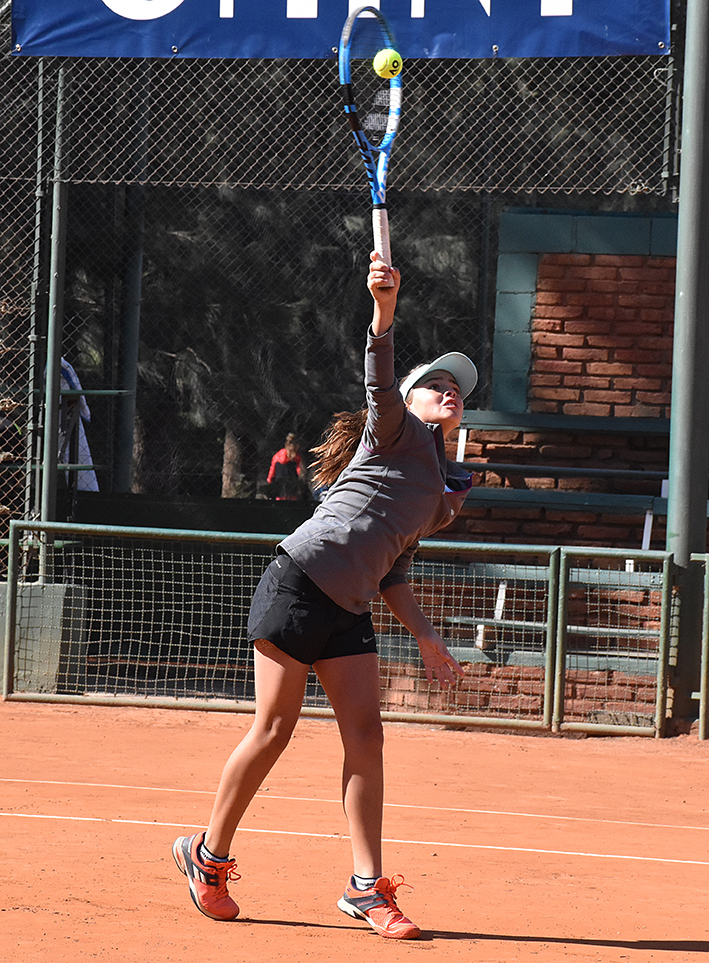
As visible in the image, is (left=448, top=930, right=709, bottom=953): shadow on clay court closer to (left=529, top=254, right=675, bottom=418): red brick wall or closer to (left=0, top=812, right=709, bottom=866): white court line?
(left=0, top=812, right=709, bottom=866): white court line

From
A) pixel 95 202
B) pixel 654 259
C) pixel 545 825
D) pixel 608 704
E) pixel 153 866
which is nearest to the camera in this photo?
pixel 153 866

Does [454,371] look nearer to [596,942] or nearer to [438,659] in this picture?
[438,659]

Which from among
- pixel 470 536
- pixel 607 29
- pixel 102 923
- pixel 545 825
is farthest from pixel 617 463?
pixel 102 923

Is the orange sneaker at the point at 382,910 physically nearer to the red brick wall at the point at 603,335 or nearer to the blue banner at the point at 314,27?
the red brick wall at the point at 603,335

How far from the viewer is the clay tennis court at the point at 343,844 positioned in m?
4.01

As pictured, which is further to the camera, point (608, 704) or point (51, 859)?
point (608, 704)

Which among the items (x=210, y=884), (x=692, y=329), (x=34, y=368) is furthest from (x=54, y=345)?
(x=210, y=884)

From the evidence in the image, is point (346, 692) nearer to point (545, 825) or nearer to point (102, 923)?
point (102, 923)

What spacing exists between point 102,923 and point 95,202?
1098 cm

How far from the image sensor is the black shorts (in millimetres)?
3982

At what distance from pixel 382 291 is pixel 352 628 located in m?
1.09

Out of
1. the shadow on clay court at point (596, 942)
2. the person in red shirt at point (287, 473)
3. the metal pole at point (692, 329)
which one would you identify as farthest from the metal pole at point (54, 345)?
the person in red shirt at point (287, 473)

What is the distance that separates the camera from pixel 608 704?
8.52 m

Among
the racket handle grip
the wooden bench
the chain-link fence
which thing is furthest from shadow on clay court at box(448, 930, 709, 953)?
the chain-link fence
